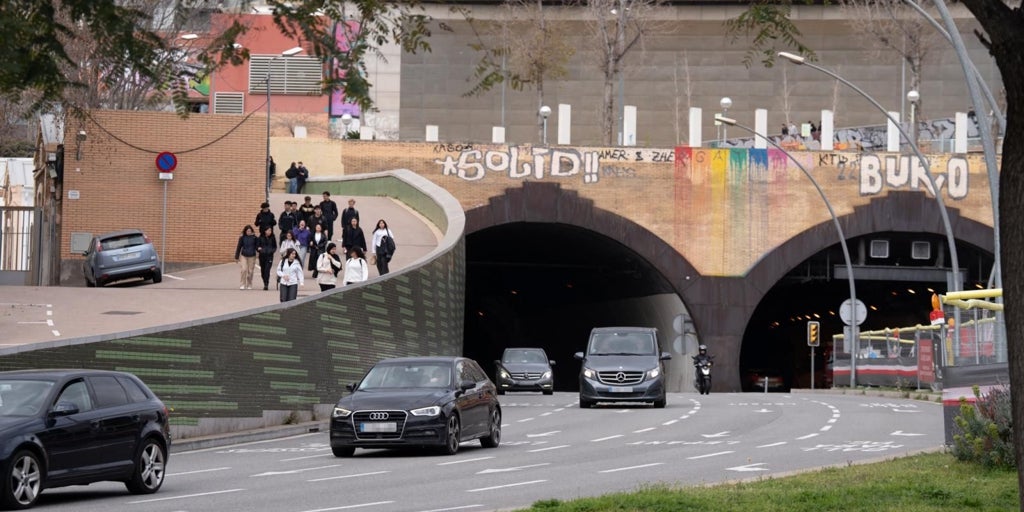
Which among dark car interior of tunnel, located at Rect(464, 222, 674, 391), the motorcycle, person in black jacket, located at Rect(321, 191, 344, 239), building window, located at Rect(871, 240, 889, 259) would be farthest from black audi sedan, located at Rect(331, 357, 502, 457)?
building window, located at Rect(871, 240, 889, 259)

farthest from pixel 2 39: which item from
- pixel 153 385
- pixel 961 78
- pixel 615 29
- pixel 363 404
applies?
pixel 961 78

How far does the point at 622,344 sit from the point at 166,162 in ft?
60.3

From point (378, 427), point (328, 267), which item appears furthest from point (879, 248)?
point (378, 427)

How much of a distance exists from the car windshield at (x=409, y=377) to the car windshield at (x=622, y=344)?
41.8ft

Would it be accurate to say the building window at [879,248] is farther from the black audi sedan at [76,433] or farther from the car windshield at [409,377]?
the black audi sedan at [76,433]

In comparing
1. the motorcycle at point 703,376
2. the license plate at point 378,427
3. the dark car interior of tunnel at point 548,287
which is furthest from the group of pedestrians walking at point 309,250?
the dark car interior of tunnel at point 548,287

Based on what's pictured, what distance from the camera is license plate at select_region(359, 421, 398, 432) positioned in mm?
21203

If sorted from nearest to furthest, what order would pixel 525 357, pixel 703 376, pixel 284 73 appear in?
1. pixel 525 357
2. pixel 703 376
3. pixel 284 73

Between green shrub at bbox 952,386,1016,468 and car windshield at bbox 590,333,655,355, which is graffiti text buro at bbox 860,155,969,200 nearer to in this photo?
car windshield at bbox 590,333,655,355

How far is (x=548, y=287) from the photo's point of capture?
242 ft

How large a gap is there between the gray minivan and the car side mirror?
748 inches

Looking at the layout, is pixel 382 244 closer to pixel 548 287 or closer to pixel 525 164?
pixel 525 164

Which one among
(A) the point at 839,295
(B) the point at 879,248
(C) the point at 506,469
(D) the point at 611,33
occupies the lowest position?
(C) the point at 506,469

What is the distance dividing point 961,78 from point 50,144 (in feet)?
162
